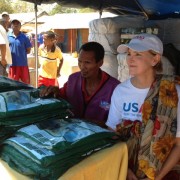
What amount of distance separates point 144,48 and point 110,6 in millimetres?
3207

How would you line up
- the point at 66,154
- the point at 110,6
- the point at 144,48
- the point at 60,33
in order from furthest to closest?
the point at 60,33 → the point at 110,6 → the point at 144,48 → the point at 66,154

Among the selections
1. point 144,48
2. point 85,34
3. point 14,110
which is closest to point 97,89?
point 144,48

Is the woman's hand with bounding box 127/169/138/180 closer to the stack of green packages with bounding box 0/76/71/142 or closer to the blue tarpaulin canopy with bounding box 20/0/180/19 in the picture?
the stack of green packages with bounding box 0/76/71/142

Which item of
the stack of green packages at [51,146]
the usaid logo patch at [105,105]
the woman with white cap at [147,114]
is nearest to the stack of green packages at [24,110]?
the stack of green packages at [51,146]

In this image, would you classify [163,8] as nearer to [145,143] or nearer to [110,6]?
[110,6]

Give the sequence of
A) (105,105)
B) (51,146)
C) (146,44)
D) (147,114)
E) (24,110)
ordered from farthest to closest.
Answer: (105,105) < (146,44) < (147,114) < (24,110) < (51,146)

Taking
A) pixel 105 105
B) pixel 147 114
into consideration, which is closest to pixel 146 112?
pixel 147 114

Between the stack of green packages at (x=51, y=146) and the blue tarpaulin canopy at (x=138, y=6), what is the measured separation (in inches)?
84.0

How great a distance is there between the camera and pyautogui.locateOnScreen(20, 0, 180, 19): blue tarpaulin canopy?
345 cm

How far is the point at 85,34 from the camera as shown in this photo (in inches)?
648

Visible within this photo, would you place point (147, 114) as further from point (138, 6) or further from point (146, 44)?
point (138, 6)

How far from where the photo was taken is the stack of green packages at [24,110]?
4.16 ft

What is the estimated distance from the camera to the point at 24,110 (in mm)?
1290

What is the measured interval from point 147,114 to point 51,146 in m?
0.56
